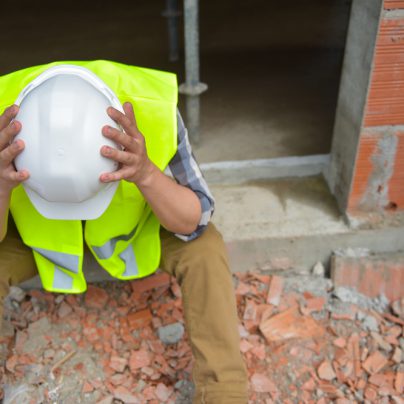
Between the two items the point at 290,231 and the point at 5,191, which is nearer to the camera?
the point at 5,191

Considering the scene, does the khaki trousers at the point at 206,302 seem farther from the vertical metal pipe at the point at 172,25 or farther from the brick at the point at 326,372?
the vertical metal pipe at the point at 172,25

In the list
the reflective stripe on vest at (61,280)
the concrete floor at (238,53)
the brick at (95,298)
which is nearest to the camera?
the reflective stripe on vest at (61,280)

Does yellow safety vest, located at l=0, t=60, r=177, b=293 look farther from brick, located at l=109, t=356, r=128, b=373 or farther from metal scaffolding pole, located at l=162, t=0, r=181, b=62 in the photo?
Result: metal scaffolding pole, located at l=162, t=0, r=181, b=62

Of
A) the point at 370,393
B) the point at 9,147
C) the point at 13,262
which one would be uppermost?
the point at 9,147

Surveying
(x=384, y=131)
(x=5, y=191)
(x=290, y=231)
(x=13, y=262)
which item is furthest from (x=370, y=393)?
(x=5, y=191)

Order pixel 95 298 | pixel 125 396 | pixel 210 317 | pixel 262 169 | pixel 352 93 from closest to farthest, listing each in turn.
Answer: pixel 210 317 < pixel 125 396 < pixel 352 93 < pixel 95 298 < pixel 262 169

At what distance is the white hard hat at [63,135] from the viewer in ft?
4.60

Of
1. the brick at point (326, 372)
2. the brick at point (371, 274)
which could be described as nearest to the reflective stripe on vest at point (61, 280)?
the brick at point (326, 372)

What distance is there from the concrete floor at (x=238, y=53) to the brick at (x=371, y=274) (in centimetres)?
67

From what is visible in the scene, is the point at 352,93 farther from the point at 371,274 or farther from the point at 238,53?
the point at 238,53

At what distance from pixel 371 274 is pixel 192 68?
3.98ft

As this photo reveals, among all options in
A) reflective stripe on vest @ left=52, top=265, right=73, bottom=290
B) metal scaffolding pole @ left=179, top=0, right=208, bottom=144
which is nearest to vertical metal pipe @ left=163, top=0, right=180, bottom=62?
metal scaffolding pole @ left=179, top=0, right=208, bottom=144

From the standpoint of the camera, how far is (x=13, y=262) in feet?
6.04

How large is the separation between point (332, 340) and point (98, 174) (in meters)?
1.29
